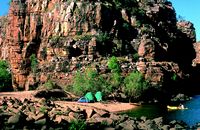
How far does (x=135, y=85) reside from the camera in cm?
12394

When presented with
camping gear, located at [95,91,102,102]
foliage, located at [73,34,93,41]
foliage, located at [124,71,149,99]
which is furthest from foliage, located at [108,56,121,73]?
camping gear, located at [95,91,102,102]

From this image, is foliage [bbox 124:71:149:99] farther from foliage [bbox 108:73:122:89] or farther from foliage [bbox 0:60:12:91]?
foliage [bbox 0:60:12:91]

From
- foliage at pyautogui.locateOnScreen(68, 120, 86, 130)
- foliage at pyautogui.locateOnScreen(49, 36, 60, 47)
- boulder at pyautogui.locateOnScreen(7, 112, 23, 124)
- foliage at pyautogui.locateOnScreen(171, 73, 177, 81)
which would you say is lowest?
foliage at pyautogui.locateOnScreen(68, 120, 86, 130)

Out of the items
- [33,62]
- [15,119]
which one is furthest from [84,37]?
[15,119]

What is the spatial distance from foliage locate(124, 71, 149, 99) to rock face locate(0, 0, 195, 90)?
9570 mm

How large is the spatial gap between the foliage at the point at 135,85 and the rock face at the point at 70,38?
9570 mm

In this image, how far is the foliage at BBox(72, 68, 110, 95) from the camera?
12256 cm

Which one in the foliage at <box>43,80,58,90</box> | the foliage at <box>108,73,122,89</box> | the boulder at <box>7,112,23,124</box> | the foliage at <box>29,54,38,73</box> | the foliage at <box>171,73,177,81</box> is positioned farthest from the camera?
the foliage at <box>29,54,38,73</box>

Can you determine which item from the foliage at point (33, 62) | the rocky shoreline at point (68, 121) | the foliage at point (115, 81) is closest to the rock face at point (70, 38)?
the foliage at point (33, 62)

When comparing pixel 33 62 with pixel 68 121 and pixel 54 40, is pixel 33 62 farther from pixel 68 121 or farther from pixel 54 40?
pixel 68 121

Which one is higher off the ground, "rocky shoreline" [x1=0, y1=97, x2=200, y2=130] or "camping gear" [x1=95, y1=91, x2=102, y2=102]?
"rocky shoreline" [x1=0, y1=97, x2=200, y2=130]

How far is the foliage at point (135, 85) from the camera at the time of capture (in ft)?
407

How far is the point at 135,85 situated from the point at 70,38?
32.4m

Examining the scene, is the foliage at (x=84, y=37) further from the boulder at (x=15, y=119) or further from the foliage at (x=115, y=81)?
the boulder at (x=15, y=119)
